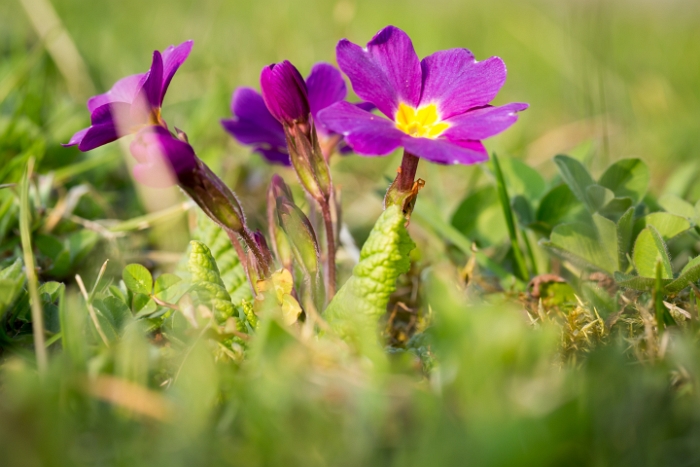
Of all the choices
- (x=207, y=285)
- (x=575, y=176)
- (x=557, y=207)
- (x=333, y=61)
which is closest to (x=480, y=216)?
(x=557, y=207)

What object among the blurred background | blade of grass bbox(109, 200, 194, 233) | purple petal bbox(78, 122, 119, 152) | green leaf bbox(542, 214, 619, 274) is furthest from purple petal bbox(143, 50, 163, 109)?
green leaf bbox(542, 214, 619, 274)

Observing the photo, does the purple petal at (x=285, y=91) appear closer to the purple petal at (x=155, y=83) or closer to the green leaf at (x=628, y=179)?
the purple petal at (x=155, y=83)

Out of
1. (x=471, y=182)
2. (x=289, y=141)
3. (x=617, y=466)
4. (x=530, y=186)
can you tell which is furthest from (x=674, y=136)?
(x=617, y=466)

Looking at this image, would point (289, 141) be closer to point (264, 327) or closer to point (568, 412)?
point (264, 327)

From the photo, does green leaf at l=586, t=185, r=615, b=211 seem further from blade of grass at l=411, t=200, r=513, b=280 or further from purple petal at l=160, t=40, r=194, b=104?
purple petal at l=160, t=40, r=194, b=104

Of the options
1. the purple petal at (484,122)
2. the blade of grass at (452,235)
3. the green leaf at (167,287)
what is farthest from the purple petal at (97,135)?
the blade of grass at (452,235)

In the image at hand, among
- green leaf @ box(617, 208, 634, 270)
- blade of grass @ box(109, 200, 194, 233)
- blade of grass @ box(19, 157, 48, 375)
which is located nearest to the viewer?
blade of grass @ box(19, 157, 48, 375)
